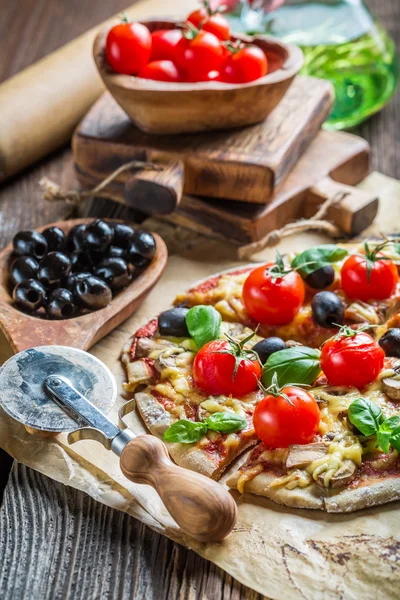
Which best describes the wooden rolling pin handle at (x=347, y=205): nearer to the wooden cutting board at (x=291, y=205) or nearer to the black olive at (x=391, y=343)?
the wooden cutting board at (x=291, y=205)

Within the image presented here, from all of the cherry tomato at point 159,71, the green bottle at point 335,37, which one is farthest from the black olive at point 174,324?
the green bottle at point 335,37

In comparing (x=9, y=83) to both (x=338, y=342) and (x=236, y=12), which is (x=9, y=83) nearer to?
(x=236, y=12)

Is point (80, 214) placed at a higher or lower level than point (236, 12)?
lower

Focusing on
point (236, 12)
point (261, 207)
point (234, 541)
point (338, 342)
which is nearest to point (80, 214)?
point (261, 207)

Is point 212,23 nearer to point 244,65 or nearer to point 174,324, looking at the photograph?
point 244,65

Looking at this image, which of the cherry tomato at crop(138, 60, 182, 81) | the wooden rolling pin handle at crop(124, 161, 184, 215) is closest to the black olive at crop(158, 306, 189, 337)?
the wooden rolling pin handle at crop(124, 161, 184, 215)
